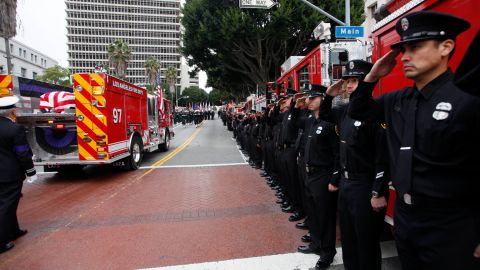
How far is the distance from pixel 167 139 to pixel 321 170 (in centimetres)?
1239

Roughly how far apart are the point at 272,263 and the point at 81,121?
6220 mm

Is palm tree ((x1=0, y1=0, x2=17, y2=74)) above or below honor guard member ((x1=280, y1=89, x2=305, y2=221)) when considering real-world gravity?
above

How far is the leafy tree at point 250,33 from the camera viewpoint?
67.3 ft

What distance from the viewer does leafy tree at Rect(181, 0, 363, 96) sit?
20500 mm

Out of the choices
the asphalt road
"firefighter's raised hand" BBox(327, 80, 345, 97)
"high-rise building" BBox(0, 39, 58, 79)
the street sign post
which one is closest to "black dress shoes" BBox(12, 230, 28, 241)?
the asphalt road

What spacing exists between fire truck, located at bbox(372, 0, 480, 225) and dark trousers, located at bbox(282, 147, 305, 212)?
6.03ft

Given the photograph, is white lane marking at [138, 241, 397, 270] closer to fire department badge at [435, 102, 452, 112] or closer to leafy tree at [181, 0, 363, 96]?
fire department badge at [435, 102, 452, 112]

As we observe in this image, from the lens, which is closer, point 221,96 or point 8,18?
point 8,18

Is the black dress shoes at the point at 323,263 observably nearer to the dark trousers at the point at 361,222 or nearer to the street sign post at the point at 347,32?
the dark trousers at the point at 361,222

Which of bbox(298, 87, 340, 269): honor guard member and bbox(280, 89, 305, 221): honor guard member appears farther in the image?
bbox(280, 89, 305, 221): honor guard member

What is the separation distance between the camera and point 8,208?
444 cm

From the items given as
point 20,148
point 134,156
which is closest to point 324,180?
point 20,148

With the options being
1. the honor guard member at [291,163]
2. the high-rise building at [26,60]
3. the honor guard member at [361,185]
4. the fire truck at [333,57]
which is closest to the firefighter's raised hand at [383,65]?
the honor guard member at [361,185]

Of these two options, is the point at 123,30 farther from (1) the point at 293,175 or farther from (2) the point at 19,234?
(1) the point at 293,175
